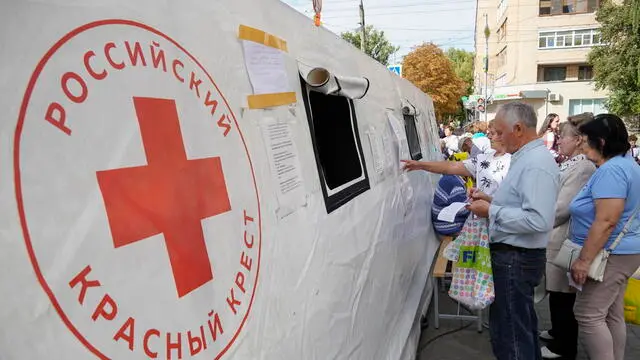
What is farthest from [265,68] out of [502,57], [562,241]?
[502,57]

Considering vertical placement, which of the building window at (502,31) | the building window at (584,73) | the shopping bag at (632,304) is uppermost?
the building window at (502,31)

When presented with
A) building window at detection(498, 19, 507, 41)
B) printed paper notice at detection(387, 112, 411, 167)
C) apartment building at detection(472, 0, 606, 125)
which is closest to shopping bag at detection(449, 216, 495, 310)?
printed paper notice at detection(387, 112, 411, 167)

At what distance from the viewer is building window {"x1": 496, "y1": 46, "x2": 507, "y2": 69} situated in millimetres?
40188

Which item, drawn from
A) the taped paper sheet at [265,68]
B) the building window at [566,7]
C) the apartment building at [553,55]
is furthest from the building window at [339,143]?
the building window at [566,7]

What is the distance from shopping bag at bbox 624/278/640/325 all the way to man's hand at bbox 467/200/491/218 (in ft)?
4.56

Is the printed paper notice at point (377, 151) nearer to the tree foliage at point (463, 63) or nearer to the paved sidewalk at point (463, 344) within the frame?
the paved sidewalk at point (463, 344)

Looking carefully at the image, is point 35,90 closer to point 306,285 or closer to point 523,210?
point 306,285

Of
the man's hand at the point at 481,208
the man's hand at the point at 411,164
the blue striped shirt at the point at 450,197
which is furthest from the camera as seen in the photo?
the blue striped shirt at the point at 450,197

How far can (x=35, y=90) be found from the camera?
79 cm

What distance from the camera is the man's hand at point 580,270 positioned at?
291cm

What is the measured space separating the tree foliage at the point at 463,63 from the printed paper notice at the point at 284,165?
56.1 meters

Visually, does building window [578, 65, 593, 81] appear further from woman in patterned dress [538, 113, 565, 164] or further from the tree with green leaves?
woman in patterned dress [538, 113, 565, 164]

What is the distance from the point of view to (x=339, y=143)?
2662mm

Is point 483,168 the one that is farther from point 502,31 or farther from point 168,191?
point 502,31
